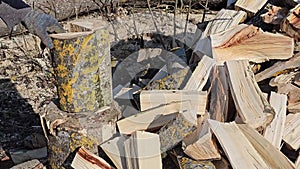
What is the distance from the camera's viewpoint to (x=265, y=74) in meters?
2.90

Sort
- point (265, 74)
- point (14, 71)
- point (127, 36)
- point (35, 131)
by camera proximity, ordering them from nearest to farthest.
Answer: point (265, 74) < point (35, 131) < point (14, 71) < point (127, 36)

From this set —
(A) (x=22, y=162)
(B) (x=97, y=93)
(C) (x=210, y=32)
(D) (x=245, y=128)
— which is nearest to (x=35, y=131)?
(A) (x=22, y=162)

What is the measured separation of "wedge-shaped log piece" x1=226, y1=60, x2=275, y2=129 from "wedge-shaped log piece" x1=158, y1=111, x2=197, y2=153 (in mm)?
277

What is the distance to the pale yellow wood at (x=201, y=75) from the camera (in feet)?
8.64

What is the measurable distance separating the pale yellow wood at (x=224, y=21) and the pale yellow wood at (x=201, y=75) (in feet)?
1.81

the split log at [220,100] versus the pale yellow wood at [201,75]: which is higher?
the pale yellow wood at [201,75]

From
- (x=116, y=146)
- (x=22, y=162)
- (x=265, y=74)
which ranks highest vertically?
(x=265, y=74)

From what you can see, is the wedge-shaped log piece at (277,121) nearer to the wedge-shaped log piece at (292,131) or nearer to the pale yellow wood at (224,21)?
the wedge-shaped log piece at (292,131)

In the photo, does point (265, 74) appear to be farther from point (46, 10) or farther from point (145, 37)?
point (46, 10)

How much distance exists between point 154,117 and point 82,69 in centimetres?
52

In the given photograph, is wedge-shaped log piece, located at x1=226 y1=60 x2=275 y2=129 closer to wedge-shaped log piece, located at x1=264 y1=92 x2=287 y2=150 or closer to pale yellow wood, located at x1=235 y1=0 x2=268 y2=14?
wedge-shaped log piece, located at x1=264 y1=92 x2=287 y2=150

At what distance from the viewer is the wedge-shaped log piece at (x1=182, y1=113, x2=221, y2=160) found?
2.29 meters

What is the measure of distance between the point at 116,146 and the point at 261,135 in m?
0.76

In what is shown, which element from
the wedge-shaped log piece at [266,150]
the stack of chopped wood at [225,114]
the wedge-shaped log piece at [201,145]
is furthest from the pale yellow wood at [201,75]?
the wedge-shaped log piece at [266,150]
